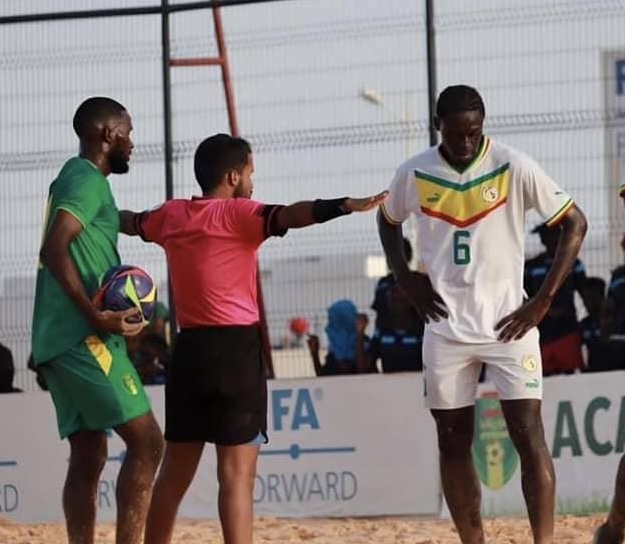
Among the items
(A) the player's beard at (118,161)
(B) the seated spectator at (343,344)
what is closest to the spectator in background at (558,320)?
(B) the seated spectator at (343,344)

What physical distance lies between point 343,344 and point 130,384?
468 centimetres

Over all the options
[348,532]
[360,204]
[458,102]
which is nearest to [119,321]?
[360,204]

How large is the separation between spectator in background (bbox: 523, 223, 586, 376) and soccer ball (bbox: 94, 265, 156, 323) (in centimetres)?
437

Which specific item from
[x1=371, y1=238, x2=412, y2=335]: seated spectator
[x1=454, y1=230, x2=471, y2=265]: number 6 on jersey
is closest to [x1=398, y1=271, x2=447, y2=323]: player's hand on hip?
[x1=454, y1=230, x2=471, y2=265]: number 6 on jersey

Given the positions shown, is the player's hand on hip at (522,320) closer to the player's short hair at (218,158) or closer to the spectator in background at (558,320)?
the player's short hair at (218,158)

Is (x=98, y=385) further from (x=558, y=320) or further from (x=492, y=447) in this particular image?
(x=558, y=320)

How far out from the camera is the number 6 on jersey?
7.79m

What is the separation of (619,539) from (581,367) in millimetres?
3710

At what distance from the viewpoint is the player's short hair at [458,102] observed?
25.4 feet

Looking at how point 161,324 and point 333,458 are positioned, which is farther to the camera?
point 161,324

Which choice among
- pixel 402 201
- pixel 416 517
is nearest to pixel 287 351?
pixel 416 517

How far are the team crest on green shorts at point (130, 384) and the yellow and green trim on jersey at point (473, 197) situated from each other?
1466mm

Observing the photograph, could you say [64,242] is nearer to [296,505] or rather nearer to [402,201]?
[402,201]

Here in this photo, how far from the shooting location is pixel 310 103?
1209cm
